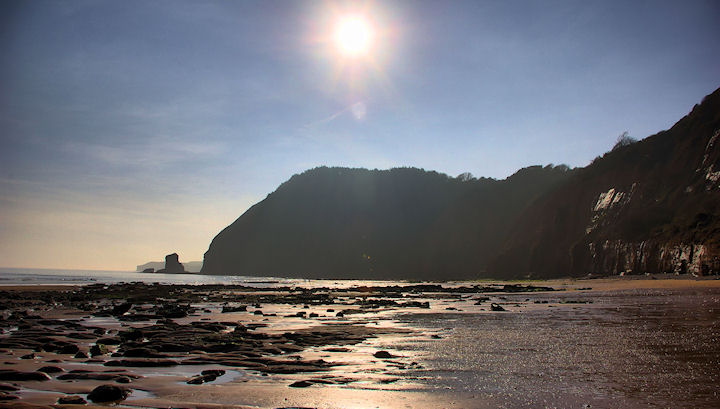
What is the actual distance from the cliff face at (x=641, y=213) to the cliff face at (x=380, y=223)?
142ft

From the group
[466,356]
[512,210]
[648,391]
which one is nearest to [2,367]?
[466,356]

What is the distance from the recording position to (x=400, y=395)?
24.7ft

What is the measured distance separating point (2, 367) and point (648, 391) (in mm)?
12152

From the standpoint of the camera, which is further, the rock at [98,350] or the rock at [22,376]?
the rock at [98,350]

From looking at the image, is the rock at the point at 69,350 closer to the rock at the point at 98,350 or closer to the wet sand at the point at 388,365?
the wet sand at the point at 388,365

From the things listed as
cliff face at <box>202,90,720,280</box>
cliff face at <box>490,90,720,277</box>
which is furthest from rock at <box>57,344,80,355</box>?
cliff face at <box>202,90,720,280</box>

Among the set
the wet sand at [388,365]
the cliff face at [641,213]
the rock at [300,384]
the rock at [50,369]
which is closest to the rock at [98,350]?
the wet sand at [388,365]

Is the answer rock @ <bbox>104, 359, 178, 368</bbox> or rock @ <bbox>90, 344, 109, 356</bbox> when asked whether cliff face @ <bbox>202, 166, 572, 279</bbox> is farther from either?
rock @ <bbox>104, 359, 178, 368</bbox>

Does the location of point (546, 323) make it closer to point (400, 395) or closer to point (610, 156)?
point (400, 395)

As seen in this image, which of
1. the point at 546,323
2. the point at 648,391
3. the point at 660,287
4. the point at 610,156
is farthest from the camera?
the point at 610,156

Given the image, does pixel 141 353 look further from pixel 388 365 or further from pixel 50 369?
pixel 388 365

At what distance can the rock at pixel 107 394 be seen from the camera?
718 cm

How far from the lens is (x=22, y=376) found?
8.78 m

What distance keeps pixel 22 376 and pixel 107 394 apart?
2.90m
